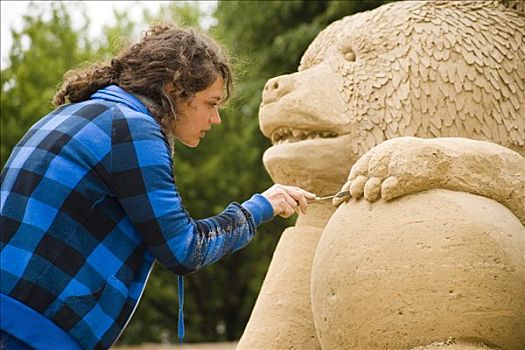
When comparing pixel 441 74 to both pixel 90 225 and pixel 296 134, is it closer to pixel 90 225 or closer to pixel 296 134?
pixel 296 134

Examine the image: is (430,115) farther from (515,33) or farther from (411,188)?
(411,188)

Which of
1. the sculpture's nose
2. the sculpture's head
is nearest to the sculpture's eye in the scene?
the sculpture's head

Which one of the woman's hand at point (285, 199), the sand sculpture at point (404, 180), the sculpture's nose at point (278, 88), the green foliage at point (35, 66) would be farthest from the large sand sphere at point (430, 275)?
the green foliage at point (35, 66)

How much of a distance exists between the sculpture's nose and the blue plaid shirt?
177cm

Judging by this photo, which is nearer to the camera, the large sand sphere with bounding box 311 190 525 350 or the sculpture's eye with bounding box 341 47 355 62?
the large sand sphere with bounding box 311 190 525 350

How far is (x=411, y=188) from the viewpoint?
2.95 metres

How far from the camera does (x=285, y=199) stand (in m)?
2.43

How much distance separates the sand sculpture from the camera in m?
2.82

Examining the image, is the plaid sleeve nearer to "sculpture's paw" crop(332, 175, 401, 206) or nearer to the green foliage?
"sculpture's paw" crop(332, 175, 401, 206)

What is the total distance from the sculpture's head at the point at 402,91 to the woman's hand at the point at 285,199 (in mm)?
1389

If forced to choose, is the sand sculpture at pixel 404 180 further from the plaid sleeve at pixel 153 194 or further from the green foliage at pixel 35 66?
the green foliage at pixel 35 66

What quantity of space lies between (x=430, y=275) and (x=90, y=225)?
1.16 meters

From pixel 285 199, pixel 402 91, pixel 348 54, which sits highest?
pixel 285 199

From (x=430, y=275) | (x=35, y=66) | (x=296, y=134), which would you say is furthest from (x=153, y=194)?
(x=35, y=66)
